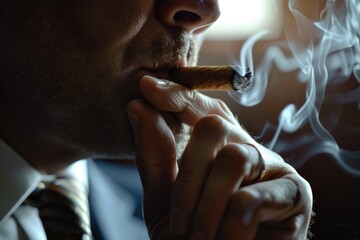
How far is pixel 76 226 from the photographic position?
1199 millimetres

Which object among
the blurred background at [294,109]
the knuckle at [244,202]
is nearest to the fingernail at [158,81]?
the knuckle at [244,202]

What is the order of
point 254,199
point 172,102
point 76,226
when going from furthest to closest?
point 76,226, point 172,102, point 254,199

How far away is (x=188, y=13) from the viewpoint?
100cm

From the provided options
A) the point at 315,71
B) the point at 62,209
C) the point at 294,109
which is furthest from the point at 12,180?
the point at 294,109

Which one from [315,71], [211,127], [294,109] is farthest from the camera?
[294,109]

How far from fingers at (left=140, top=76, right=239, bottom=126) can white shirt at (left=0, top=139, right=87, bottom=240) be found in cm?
54

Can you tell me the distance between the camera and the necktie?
3.84 ft

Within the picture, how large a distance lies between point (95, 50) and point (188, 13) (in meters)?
Result: 0.27

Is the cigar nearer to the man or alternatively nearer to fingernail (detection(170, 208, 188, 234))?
the man

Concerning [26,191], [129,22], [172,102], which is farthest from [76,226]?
[129,22]

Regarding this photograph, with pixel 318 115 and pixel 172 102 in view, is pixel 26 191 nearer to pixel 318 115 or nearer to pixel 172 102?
pixel 172 102

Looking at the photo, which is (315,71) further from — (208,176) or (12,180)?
(12,180)

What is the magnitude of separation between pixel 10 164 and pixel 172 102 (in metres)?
0.61

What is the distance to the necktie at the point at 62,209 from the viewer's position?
1.17 m
